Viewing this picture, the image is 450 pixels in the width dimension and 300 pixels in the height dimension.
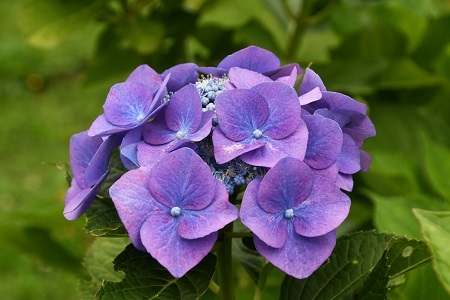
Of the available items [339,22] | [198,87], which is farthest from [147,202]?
[339,22]

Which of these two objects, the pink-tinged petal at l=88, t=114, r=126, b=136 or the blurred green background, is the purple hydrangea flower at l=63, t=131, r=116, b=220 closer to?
the pink-tinged petal at l=88, t=114, r=126, b=136

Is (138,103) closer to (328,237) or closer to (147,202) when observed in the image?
(147,202)

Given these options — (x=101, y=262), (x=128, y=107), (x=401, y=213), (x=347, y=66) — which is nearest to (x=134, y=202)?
(x=128, y=107)

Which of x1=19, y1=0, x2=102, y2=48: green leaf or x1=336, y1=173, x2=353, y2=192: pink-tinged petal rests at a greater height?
x1=336, y1=173, x2=353, y2=192: pink-tinged petal

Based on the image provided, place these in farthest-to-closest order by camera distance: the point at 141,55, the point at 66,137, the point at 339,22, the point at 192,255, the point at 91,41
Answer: the point at 91,41 → the point at 66,137 → the point at 339,22 → the point at 141,55 → the point at 192,255

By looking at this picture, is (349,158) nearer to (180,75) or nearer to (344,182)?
(344,182)

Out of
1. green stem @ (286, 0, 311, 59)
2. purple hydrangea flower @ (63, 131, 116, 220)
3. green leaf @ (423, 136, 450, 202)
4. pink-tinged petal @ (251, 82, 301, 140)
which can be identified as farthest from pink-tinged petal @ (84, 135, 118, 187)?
green stem @ (286, 0, 311, 59)
